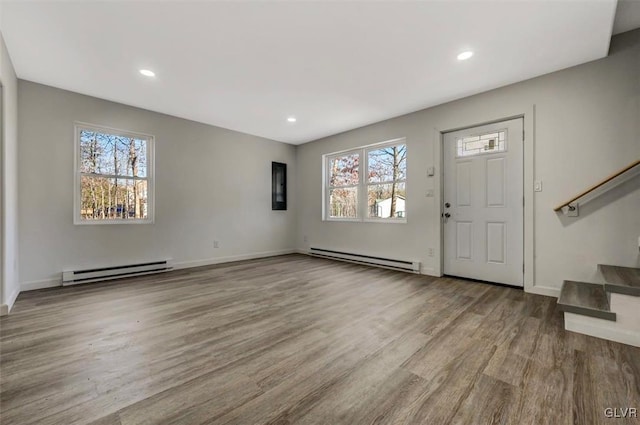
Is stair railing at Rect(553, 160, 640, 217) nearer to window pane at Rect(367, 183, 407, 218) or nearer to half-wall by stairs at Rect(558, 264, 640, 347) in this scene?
half-wall by stairs at Rect(558, 264, 640, 347)

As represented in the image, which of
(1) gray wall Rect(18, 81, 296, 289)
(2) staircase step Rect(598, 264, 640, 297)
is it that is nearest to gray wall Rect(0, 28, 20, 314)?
(1) gray wall Rect(18, 81, 296, 289)

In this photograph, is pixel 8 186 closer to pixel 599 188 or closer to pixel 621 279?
pixel 621 279

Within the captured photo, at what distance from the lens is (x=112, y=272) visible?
155 inches

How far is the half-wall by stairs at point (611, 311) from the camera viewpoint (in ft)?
6.79

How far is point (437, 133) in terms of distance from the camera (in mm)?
4117

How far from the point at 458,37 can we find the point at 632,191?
234 centimetres

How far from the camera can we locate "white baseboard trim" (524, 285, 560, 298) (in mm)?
3100

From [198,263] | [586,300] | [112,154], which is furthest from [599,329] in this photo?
[112,154]

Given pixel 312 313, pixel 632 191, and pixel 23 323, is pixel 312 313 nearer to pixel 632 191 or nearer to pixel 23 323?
pixel 23 323

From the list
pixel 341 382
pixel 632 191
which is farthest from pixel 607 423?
pixel 632 191

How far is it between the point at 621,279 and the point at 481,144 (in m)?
2.14

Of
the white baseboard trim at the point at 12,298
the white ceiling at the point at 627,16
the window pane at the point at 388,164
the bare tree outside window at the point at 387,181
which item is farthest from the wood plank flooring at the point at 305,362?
the white ceiling at the point at 627,16

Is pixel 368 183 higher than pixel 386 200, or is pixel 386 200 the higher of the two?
pixel 368 183

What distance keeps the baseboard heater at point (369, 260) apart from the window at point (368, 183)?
2.32 feet
